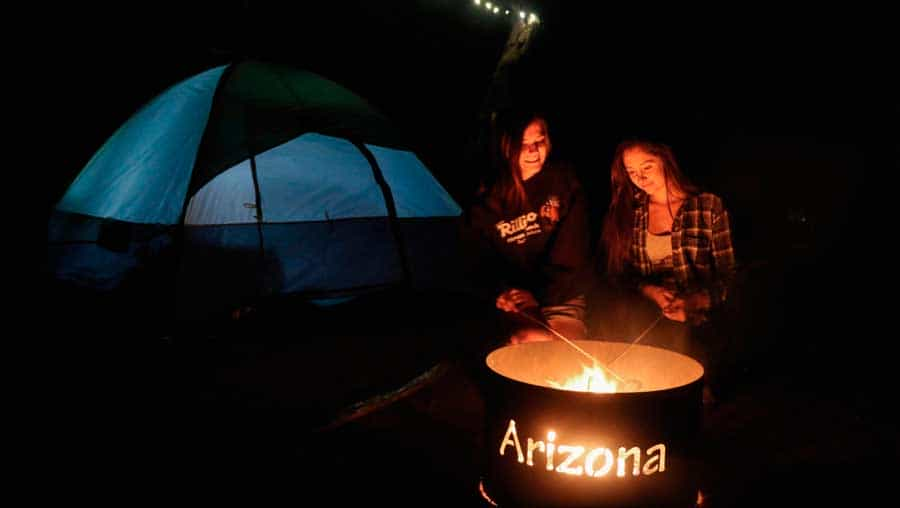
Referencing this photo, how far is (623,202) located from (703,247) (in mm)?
427

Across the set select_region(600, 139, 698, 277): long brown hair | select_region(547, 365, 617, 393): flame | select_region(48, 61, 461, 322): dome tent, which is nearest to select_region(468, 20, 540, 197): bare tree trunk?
select_region(48, 61, 461, 322): dome tent

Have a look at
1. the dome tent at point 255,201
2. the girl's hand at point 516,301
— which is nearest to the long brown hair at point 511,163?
the girl's hand at point 516,301

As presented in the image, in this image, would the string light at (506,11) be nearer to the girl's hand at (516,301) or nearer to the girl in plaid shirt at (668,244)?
the girl in plaid shirt at (668,244)

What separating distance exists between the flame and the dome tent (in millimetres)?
2977

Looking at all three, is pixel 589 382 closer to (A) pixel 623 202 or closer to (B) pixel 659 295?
(B) pixel 659 295

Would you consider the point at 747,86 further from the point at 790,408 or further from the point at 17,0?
the point at 17,0

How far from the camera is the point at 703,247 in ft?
8.66

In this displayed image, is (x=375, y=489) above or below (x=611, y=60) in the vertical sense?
below

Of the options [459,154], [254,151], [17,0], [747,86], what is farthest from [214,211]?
[747,86]

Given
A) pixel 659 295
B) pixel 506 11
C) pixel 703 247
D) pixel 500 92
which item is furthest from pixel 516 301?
pixel 506 11

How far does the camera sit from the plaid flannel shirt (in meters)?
2.63

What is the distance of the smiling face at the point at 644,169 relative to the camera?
2689mm

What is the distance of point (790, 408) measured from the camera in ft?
9.49

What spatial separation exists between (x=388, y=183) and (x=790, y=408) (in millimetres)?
3249
